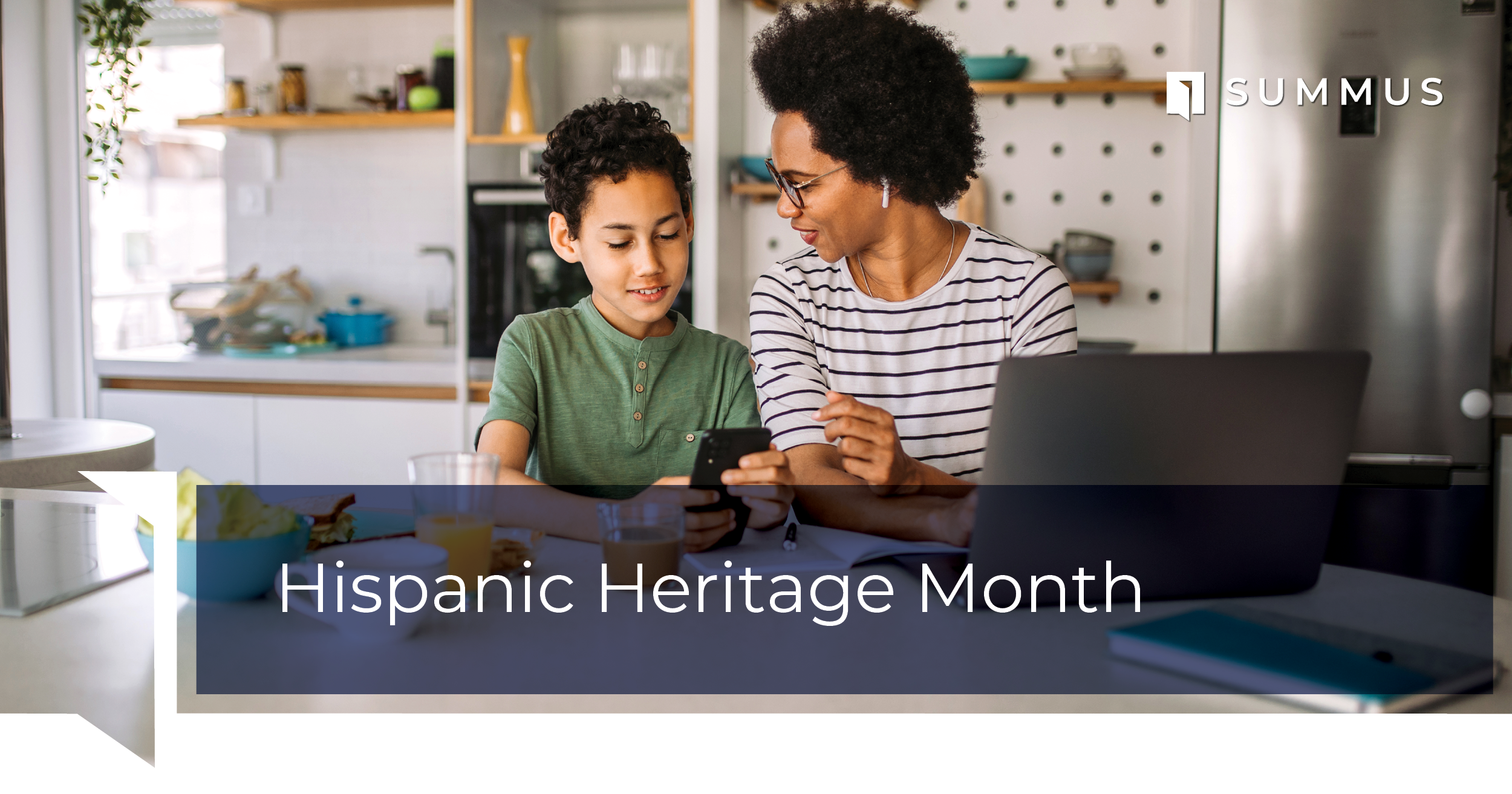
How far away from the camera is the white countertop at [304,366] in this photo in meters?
3.28

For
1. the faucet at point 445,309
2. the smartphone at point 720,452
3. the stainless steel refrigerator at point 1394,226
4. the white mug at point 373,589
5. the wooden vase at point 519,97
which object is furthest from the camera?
the faucet at point 445,309

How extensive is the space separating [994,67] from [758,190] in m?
0.71

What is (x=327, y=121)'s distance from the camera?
3520mm

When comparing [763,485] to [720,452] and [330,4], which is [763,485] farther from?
[330,4]

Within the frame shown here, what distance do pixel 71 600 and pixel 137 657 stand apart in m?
0.19

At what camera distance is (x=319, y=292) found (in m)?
3.93

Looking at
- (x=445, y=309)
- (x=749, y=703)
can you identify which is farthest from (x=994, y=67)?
(x=749, y=703)

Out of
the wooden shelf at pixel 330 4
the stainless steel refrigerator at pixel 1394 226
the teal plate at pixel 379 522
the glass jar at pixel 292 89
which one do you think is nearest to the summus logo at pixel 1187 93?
the stainless steel refrigerator at pixel 1394 226

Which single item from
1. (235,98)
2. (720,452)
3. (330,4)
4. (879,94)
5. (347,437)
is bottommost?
(347,437)

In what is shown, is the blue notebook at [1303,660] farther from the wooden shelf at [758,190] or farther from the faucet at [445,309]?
the faucet at [445,309]

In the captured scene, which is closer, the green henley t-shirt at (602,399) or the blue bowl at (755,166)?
the green henley t-shirt at (602,399)

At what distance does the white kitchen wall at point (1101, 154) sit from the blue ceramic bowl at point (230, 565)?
257 centimetres
